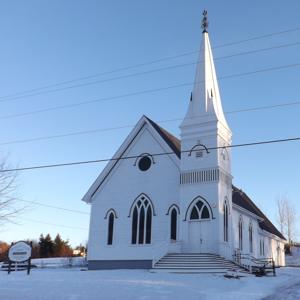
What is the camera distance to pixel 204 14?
112ft

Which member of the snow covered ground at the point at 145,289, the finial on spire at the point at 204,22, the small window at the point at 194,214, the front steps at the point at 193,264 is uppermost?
the finial on spire at the point at 204,22

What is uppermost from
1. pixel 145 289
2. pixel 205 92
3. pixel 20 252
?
pixel 205 92

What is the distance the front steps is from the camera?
24.4 meters

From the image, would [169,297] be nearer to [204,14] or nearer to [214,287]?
[214,287]

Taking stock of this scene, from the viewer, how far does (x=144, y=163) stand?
3164 centimetres

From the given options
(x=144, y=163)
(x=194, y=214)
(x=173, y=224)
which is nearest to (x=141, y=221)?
(x=173, y=224)

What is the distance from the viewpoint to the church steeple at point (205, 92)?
98.6ft

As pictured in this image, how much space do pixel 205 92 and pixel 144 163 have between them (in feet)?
20.9

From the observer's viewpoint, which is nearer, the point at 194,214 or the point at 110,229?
the point at 194,214

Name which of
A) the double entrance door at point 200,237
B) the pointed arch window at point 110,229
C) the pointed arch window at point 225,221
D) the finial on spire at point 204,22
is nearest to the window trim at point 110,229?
the pointed arch window at point 110,229

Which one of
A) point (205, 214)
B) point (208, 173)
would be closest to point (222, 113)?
point (208, 173)

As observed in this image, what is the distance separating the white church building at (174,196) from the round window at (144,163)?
68mm

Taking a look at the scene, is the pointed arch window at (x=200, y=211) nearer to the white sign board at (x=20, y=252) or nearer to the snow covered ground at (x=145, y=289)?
the snow covered ground at (x=145, y=289)

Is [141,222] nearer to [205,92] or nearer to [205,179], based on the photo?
[205,179]
